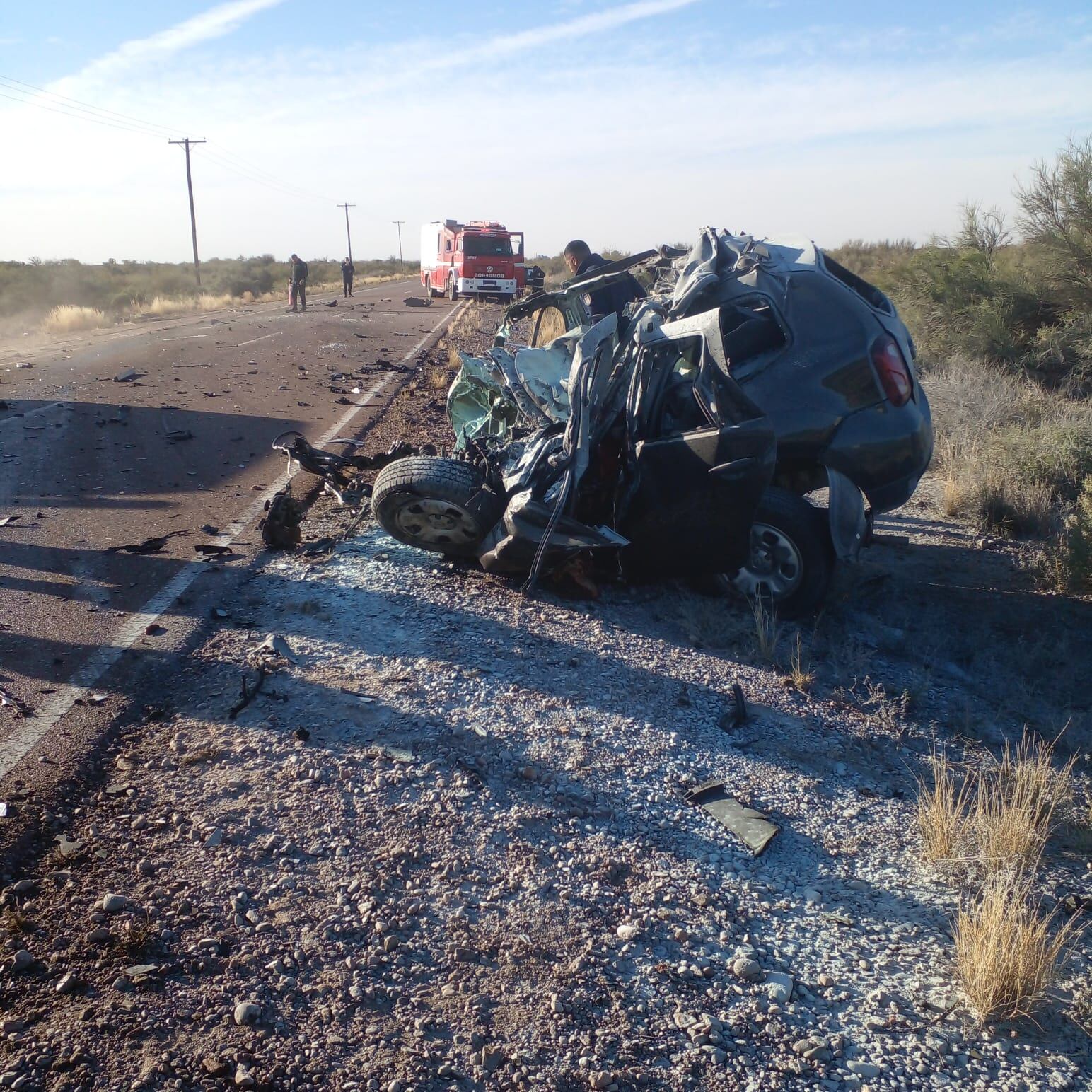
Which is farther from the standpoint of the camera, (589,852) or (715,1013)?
(589,852)

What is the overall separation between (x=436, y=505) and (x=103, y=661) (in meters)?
2.14

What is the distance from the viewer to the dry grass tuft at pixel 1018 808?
3379 millimetres

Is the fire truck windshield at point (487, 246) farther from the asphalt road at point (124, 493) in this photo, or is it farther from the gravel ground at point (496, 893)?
the gravel ground at point (496, 893)

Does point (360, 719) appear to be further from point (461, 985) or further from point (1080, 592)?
point (1080, 592)

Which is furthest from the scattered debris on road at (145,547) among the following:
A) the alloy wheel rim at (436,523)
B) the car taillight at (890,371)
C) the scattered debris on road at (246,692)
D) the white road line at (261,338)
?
the white road line at (261,338)

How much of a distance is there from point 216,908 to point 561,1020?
1184mm

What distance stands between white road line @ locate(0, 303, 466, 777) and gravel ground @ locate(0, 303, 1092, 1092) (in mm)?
436

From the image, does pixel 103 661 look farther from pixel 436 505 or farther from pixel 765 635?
pixel 765 635

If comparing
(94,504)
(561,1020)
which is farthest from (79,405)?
(561,1020)

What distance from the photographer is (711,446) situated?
505 centimetres

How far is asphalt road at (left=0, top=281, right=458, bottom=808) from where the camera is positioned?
459cm

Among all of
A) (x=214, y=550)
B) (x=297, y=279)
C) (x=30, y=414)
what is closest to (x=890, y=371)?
(x=214, y=550)

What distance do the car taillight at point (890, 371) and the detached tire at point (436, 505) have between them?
250cm

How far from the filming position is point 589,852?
334cm
